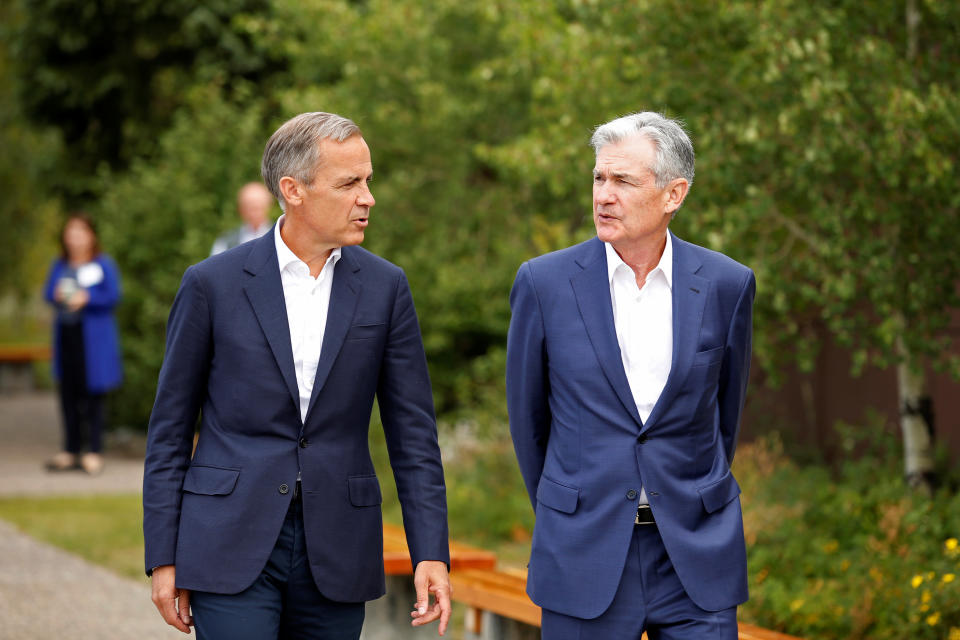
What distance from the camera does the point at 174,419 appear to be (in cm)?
339

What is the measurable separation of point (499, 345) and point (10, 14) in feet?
40.6

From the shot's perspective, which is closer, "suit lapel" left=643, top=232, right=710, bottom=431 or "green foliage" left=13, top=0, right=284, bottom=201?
"suit lapel" left=643, top=232, right=710, bottom=431

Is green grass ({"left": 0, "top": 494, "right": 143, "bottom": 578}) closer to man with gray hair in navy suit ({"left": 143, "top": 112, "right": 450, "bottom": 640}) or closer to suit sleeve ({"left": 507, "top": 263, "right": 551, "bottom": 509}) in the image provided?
man with gray hair in navy suit ({"left": 143, "top": 112, "right": 450, "bottom": 640})

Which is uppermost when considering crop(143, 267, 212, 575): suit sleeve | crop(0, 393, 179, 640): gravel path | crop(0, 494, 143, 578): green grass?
crop(143, 267, 212, 575): suit sleeve

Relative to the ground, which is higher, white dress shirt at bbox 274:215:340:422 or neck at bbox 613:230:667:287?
neck at bbox 613:230:667:287

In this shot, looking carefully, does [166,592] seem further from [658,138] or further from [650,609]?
[658,138]

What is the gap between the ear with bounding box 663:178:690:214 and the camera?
11.4 ft

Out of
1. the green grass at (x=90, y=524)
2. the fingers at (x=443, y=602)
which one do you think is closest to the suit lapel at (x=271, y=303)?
the fingers at (x=443, y=602)

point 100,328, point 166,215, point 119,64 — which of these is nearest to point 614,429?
point 100,328

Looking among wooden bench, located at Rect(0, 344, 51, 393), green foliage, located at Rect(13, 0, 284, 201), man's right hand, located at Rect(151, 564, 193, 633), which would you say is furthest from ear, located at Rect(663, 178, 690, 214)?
wooden bench, located at Rect(0, 344, 51, 393)

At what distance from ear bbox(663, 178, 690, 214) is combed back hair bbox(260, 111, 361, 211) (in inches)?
31.7

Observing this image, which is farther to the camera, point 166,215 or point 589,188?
point 166,215

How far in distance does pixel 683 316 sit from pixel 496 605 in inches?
84.5

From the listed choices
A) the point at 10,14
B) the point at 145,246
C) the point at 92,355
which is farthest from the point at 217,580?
the point at 10,14
